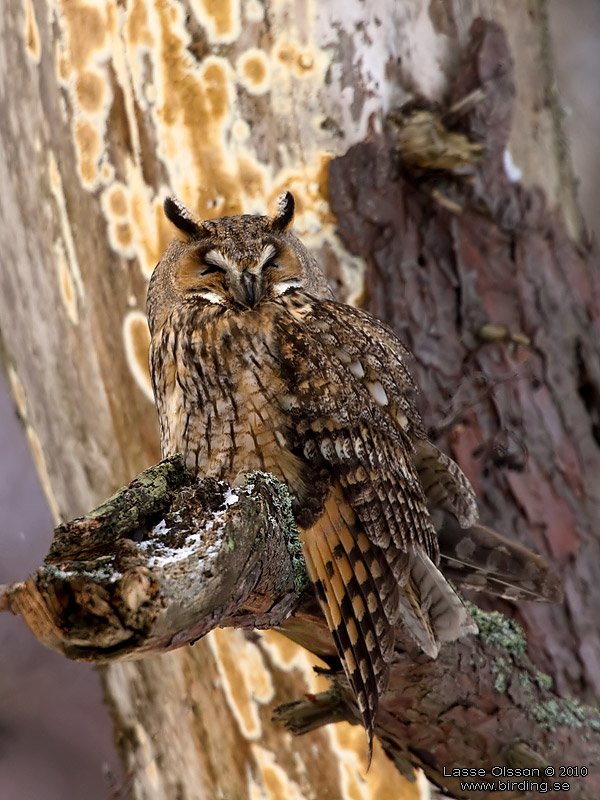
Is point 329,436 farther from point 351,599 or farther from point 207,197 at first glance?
point 207,197

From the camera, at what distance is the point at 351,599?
125 centimetres

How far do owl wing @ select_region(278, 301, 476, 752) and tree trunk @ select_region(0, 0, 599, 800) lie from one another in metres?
0.44

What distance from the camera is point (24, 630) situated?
2.36 metres

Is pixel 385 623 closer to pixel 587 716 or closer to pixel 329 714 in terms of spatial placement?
pixel 329 714

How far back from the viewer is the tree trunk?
5.68 ft

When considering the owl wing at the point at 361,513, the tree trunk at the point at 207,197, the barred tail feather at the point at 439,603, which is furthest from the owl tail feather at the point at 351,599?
the tree trunk at the point at 207,197

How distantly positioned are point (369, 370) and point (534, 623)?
0.77m

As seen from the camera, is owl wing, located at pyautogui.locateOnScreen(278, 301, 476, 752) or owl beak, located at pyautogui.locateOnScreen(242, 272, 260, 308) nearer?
owl wing, located at pyautogui.locateOnScreen(278, 301, 476, 752)

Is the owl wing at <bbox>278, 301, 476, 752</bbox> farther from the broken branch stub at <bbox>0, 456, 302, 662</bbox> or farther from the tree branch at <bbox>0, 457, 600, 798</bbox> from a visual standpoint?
the broken branch stub at <bbox>0, 456, 302, 662</bbox>

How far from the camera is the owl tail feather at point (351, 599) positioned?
1.21 m

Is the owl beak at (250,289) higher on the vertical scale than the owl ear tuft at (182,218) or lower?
lower

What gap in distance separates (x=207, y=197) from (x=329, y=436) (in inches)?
29.3

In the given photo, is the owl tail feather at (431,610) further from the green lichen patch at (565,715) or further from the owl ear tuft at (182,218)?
the owl ear tuft at (182,218)

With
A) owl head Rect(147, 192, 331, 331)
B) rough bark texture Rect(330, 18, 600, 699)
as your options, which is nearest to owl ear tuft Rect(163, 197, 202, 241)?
owl head Rect(147, 192, 331, 331)
